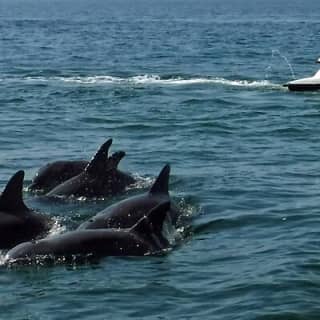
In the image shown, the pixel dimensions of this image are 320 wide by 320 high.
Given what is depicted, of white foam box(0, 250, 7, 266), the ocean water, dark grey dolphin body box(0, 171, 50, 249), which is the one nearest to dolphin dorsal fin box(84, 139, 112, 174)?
the ocean water

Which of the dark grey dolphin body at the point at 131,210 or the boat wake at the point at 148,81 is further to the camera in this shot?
the boat wake at the point at 148,81

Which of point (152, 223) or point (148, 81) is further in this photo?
point (148, 81)

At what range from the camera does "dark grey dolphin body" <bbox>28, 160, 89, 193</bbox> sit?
21094mm

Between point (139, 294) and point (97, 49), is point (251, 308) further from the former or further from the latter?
point (97, 49)

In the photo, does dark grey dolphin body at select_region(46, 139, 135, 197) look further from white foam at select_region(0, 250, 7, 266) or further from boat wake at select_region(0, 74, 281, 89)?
boat wake at select_region(0, 74, 281, 89)

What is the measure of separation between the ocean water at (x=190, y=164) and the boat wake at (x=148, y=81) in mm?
74

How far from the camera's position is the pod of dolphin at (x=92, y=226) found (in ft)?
Result: 50.7

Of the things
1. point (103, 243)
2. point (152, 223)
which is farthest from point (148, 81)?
point (103, 243)

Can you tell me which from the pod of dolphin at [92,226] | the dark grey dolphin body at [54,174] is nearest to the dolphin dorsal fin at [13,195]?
the pod of dolphin at [92,226]

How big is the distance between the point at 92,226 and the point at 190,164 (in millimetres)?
7314

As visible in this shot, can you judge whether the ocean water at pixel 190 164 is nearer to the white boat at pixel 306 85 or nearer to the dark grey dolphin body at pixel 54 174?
the white boat at pixel 306 85

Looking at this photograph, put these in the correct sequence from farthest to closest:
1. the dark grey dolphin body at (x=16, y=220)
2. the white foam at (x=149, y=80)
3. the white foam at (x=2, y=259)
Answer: the white foam at (x=149, y=80) < the dark grey dolphin body at (x=16, y=220) < the white foam at (x=2, y=259)

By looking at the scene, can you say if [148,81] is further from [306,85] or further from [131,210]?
[131,210]

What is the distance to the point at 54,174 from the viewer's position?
2128 centimetres
